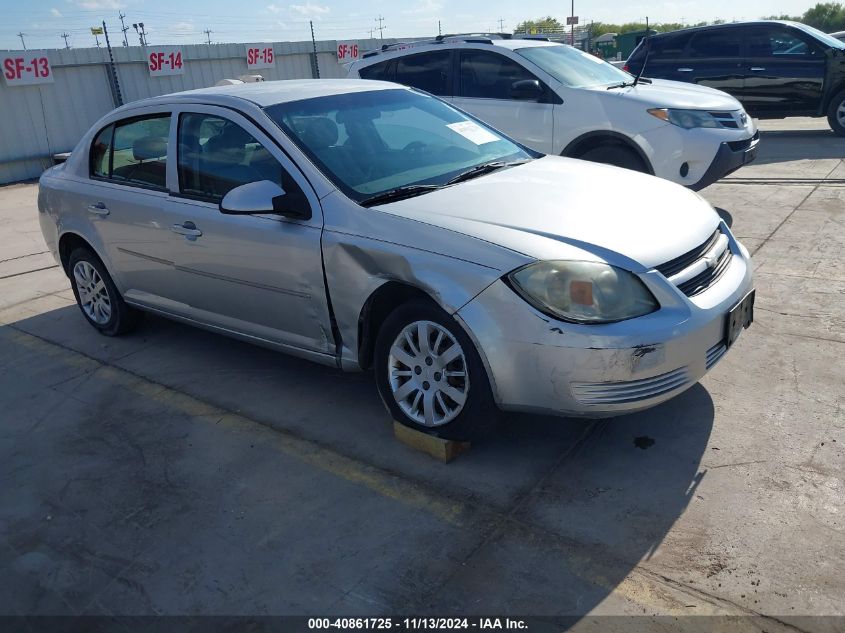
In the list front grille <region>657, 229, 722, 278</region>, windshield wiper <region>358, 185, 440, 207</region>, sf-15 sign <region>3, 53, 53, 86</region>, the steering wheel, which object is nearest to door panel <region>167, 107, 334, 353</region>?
windshield wiper <region>358, 185, 440, 207</region>

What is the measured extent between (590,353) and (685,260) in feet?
2.41

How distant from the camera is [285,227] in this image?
156 inches

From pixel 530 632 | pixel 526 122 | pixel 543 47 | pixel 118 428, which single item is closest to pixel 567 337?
pixel 530 632

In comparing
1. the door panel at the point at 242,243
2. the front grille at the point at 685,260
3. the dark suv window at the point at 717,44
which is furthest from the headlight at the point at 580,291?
the dark suv window at the point at 717,44

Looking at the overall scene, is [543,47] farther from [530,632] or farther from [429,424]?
[530,632]

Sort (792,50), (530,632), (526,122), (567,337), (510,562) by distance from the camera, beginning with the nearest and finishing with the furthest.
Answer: (530,632) < (510,562) < (567,337) < (526,122) < (792,50)

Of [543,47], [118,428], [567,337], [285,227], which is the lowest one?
[118,428]

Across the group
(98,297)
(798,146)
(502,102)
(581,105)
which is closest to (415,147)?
(98,297)

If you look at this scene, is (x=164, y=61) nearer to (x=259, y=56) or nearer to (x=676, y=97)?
(x=259, y=56)

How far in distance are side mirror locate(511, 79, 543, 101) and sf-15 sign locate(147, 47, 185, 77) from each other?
12502 millimetres

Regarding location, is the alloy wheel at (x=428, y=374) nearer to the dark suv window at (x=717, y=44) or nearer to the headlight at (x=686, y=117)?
the headlight at (x=686, y=117)

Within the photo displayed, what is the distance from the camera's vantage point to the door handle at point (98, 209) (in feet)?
16.9

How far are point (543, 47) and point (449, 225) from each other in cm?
525

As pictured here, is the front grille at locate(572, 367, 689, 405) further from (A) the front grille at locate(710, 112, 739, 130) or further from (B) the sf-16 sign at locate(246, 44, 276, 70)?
(B) the sf-16 sign at locate(246, 44, 276, 70)
